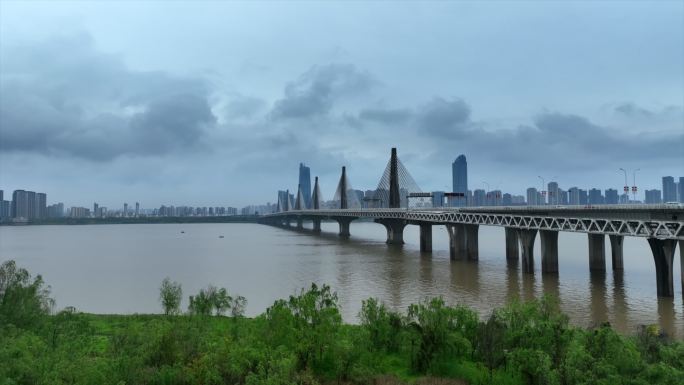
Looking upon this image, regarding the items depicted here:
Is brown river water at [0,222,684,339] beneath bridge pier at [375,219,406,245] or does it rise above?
beneath

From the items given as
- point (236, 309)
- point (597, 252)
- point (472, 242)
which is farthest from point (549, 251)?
point (236, 309)

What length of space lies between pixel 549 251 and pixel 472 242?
2069 centimetres

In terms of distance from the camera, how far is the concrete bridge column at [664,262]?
152ft

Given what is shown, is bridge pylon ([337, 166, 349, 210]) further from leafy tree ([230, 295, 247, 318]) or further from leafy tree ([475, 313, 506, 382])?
leafy tree ([475, 313, 506, 382])

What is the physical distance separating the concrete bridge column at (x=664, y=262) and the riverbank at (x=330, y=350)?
2410 cm

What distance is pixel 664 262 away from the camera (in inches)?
1843

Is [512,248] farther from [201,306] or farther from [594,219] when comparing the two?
[201,306]

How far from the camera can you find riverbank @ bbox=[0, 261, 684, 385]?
19.8 m

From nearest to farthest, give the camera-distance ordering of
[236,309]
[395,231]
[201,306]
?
[201,306] < [236,309] < [395,231]

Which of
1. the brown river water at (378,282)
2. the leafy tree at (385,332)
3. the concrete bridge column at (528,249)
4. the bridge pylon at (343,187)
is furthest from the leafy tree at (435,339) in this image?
the bridge pylon at (343,187)

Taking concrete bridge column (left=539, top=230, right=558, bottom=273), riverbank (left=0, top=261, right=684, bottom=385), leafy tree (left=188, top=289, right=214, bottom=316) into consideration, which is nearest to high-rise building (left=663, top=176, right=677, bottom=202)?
concrete bridge column (left=539, top=230, right=558, bottom=273)

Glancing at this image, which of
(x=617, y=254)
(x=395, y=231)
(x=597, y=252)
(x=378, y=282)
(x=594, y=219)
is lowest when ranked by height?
(x=378, y=282)

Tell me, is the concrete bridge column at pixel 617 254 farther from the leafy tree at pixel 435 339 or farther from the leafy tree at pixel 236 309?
the leafy tree at pixel 236 309

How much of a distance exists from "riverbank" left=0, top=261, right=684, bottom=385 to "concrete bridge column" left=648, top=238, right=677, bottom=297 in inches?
949
